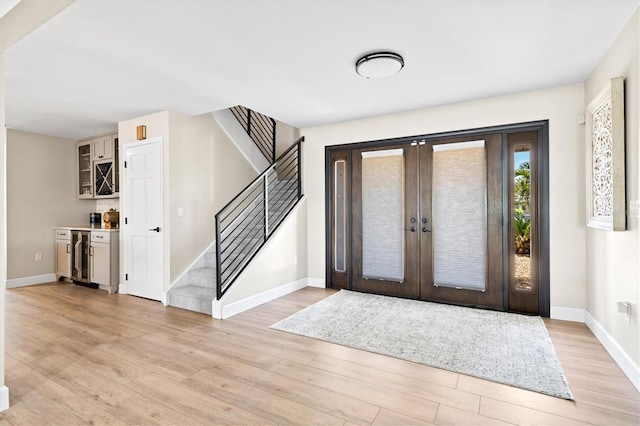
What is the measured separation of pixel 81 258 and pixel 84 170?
1.80 m

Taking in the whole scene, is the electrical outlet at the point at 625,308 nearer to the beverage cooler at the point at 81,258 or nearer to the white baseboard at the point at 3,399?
the white baseboard at the point at 3,399

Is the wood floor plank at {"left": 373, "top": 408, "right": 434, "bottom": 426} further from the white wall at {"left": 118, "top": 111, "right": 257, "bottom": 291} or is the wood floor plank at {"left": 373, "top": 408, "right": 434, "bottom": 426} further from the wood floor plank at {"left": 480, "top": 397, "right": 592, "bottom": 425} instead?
the white wall at {"left": 118, "top": 111, "right": 257, "bottom": 291}

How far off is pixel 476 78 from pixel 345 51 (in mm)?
1487

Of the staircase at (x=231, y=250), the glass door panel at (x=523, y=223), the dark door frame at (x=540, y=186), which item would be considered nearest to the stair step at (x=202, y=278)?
the staircase at (x=231, y=250)

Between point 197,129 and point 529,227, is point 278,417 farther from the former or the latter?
point 197,129

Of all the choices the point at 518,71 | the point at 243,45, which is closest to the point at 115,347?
the point at 243,45

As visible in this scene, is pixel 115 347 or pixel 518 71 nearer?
pixel 115 347

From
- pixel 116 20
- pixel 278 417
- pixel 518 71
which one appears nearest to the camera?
pixel 278 417

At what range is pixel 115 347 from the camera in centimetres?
290

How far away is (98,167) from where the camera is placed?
573 cm

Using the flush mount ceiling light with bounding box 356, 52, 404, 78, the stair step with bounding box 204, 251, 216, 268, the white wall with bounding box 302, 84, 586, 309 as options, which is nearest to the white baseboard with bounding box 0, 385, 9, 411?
the stair step with bounding box 204, 251, 216, 268

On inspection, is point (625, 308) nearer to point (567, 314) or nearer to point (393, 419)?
point (567, 314)

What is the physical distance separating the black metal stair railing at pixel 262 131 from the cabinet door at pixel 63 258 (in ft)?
12.0

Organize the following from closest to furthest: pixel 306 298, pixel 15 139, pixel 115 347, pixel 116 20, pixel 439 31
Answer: pixel 116 20, pixel 439 31, pixel 115 347, pixel 306 298, pixel 15 139
